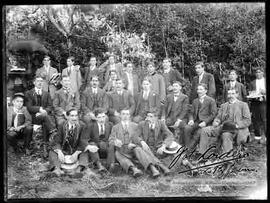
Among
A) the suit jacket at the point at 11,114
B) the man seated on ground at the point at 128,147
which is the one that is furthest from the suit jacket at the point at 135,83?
the suit jacket at the point at 11,114

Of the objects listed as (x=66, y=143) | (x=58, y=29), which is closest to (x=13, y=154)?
(x=66, y=143)

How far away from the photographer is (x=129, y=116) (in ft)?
21.4

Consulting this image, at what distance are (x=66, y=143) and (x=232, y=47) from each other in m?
3.22

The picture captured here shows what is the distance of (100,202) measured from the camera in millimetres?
6445

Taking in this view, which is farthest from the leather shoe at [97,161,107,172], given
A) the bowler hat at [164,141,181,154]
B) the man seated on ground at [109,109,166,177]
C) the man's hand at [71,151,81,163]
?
the bowler hat at [164,141,181,154]

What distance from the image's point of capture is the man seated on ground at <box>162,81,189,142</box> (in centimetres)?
650

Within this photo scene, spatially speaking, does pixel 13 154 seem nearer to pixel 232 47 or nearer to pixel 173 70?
pixel 173 70

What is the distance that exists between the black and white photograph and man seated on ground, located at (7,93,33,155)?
0.02m

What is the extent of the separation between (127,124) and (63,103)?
1.12 meters

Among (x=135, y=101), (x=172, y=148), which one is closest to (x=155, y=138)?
(x=172, y=148)

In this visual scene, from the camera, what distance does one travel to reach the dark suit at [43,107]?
6.52 m

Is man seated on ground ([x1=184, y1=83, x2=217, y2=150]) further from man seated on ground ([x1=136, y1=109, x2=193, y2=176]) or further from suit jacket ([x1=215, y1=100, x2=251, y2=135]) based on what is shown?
man seated on ground ([x1=136, y1=109, x2=193, y2=176])

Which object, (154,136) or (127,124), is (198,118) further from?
(127,124)

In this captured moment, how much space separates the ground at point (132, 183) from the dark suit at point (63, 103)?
73 centimetres
